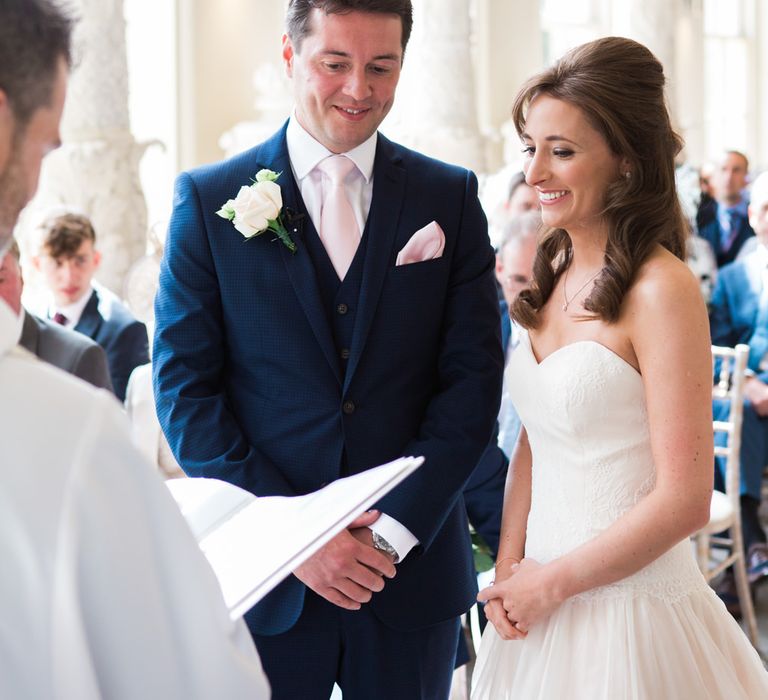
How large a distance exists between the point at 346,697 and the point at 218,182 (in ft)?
3.09

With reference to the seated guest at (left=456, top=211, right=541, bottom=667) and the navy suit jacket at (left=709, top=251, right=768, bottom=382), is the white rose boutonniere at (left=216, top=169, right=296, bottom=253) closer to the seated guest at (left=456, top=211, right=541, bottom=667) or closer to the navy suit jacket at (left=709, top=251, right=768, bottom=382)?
the seated guest at (left=456, top=211, right=541, bottom=667)

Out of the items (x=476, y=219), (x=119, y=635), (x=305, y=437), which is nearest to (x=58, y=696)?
(x=119, y=635)

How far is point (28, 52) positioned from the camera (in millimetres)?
875

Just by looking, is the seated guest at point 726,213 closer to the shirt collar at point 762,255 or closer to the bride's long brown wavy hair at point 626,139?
the shirt collar at point 762,255

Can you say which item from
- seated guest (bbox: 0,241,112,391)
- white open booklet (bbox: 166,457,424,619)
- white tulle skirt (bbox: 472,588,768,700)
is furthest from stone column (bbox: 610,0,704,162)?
white open booklet (bbox: 166,457,424,619)

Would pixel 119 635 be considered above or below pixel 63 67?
below

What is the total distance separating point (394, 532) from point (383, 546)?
0.03 metres

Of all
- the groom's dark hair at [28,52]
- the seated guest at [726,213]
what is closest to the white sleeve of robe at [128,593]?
the groom's dark hair at [28,52]

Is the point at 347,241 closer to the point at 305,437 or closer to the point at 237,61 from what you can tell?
the point at 305,437

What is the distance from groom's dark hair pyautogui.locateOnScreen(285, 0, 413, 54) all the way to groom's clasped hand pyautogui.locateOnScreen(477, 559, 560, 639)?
0.95 metres

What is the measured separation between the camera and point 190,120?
30.6 feet

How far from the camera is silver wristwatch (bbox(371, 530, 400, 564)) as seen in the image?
1.87 meters

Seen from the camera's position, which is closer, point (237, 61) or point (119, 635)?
point (119, 635)

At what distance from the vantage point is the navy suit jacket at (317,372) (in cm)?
191
